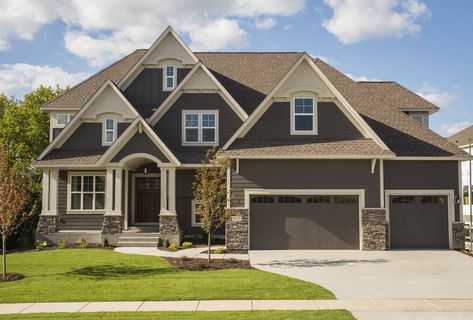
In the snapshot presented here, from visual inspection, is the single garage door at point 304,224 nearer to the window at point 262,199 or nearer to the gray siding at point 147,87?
the window at point 262,199

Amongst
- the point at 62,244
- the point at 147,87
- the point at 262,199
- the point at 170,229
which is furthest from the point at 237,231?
the point at 147,87

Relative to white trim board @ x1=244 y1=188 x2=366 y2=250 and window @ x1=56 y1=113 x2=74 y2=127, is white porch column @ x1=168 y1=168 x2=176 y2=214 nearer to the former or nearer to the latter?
white trim board @ x1=244 y1=188 x2=366 y2=250

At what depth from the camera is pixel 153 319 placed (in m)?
9.05

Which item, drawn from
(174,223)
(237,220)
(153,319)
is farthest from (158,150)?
(153,319)

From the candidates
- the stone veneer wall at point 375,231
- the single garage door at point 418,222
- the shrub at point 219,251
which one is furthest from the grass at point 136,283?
the single garage door at point 418,222

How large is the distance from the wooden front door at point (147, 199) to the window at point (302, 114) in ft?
25.7

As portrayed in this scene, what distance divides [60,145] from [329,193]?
13599mm

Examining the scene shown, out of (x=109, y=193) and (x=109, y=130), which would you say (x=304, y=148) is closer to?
(x=109, y=193)

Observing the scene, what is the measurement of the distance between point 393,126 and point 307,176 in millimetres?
6018

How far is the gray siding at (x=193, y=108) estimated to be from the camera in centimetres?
2269

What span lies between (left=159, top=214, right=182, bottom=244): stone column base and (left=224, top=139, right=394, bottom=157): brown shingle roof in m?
4.29

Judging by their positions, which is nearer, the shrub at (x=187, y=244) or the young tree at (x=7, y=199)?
the young tree at (x=7, y=199)

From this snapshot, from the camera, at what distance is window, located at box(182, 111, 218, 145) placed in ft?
74.8

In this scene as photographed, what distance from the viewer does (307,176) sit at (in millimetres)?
19406
